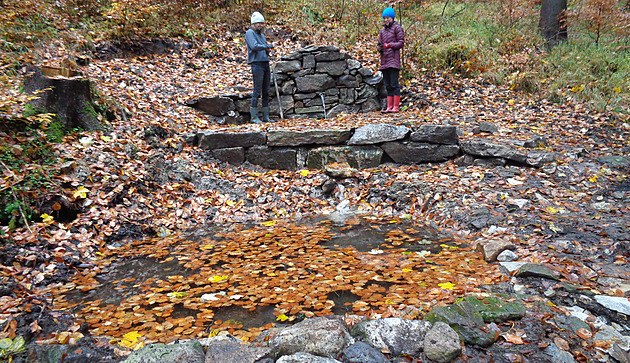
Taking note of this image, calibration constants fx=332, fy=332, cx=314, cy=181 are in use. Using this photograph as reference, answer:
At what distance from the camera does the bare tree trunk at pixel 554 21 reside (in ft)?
31.6

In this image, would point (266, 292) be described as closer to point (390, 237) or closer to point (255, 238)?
point (255, 238)

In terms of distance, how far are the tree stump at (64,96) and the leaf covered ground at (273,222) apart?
29 centimetres

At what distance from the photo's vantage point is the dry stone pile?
8258 mm

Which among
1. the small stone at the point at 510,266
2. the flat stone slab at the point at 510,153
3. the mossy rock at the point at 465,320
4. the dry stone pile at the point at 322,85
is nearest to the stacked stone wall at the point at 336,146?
the flat stone slab at the point at 510,153

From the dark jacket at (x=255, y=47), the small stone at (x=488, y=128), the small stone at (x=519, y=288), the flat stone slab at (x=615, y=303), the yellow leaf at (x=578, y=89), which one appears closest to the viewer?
the flat stone slab at (x=615, y=303)

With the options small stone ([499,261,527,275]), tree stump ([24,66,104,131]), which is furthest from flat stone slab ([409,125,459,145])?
tree stump ([24,66,104,131])

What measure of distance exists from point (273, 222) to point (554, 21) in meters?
10.5

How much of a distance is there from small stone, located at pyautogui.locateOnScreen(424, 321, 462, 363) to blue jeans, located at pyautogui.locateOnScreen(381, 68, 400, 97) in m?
6.21

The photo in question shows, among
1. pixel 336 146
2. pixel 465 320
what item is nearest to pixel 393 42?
pixel 336 146

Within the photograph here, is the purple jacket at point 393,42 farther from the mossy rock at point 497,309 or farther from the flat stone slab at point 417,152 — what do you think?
the mossy rock at point 497,309

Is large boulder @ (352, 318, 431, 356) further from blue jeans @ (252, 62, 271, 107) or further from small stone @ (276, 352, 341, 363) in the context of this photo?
blue jeans @ (252, 62, 271, 107)

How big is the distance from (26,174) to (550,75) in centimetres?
1079

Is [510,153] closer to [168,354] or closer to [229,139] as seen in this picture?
[229,139]

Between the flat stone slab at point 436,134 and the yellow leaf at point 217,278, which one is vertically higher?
the flat stone slab at point 436,134
